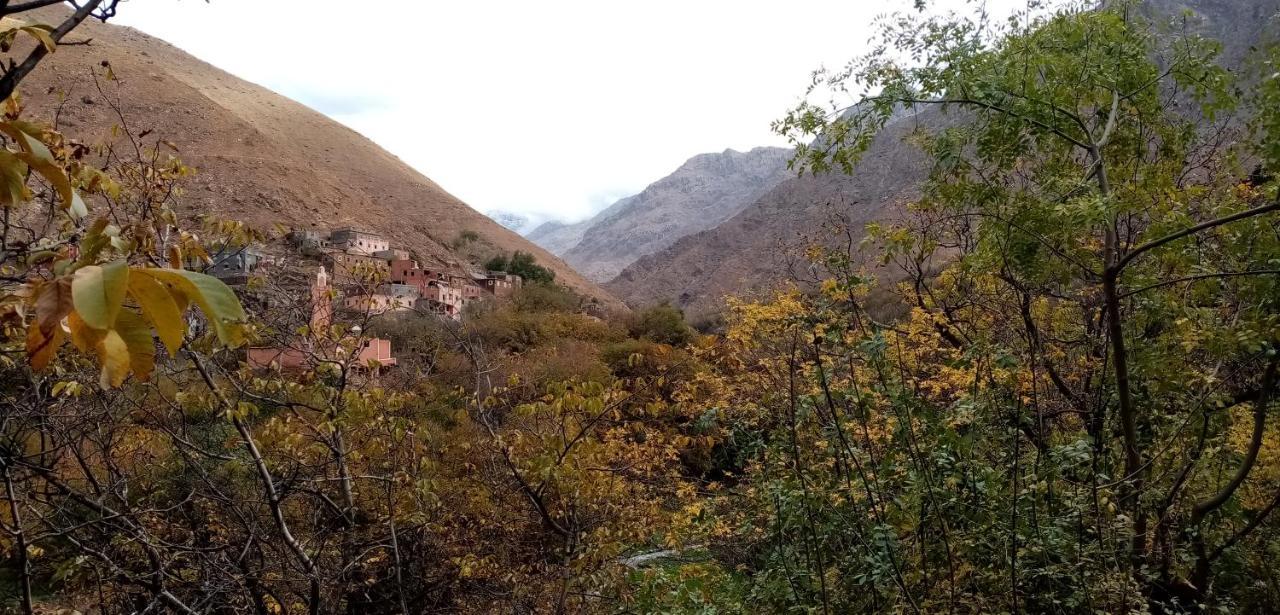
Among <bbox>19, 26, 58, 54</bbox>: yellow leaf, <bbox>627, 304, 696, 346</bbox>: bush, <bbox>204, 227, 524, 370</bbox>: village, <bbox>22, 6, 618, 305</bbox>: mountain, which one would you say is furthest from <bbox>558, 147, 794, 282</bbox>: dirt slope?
<bbox>19, 26, 58, 54</bbox>: yellow leaf

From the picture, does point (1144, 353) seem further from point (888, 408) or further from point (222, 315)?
point (222, 315)

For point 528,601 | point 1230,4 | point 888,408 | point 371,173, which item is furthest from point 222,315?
point 371,173

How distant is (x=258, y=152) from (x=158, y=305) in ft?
250

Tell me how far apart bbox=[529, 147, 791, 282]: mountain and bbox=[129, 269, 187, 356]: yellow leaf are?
404 feet

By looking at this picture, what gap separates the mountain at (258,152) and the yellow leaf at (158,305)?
45.7m

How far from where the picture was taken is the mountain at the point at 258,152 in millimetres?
54156

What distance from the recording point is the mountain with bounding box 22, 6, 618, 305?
54156 mm

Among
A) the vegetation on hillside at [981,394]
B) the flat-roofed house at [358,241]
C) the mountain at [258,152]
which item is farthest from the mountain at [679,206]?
the vegetation on hillside at [981,394]

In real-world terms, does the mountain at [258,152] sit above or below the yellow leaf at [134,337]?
above

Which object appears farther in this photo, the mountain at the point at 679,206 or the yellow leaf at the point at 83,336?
the mountain at the point at 679,206

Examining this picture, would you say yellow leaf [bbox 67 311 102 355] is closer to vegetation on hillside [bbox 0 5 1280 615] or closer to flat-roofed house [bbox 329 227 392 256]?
vegetation on hillside [bbox 0 5 1280 615]

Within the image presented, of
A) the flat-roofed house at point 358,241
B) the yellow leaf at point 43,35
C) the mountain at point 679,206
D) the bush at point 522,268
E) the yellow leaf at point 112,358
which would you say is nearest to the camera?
the yellow leaf at point 112,358

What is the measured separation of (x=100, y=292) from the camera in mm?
757

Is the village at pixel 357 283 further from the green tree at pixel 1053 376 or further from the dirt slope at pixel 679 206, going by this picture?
the dirt slope at pixel 679 206
